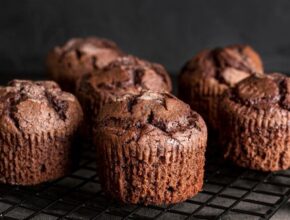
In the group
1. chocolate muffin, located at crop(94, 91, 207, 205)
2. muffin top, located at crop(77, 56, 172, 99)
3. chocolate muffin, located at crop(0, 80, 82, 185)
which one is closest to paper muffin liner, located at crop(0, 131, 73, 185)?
chocolate muffin, located at crop(0, 80, 82, 185)

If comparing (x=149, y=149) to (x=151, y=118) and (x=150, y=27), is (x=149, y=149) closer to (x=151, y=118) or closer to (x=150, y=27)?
(x=151, y=118)

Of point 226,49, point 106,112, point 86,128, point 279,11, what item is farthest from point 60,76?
point 279,11

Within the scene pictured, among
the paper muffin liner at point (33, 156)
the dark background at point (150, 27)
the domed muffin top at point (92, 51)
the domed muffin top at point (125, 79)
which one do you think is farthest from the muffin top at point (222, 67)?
the dark background at point (150, 27)

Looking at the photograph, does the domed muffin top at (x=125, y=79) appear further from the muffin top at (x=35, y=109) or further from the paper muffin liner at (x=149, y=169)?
the paper muffin liner at (x=149, y=169)

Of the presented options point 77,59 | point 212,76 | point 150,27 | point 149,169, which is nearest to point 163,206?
point 149,169

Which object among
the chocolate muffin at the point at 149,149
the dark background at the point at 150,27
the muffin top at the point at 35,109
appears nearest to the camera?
the chocolate muffin at the point at 149,149

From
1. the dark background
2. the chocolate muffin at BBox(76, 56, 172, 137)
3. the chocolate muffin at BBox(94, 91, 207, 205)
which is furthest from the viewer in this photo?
the dark background

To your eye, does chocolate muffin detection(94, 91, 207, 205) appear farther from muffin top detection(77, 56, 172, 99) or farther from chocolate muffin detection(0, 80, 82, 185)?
muffin top detection(77, 56, 172, 99)
